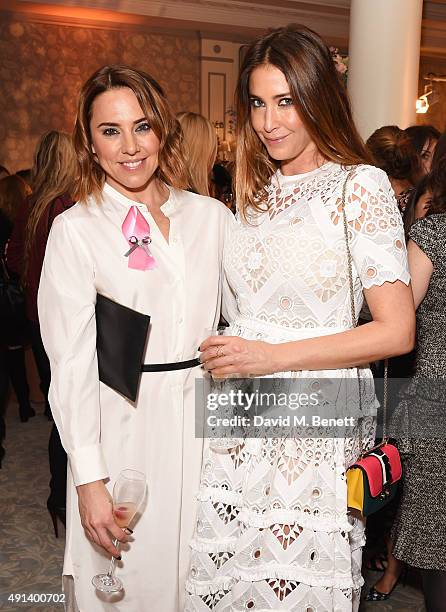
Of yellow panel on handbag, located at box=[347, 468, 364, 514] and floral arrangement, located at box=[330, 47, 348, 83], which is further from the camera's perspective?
floral arrangement, located at box=[330, 47, 348, 83]

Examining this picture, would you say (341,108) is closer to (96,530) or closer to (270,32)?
(270,32)

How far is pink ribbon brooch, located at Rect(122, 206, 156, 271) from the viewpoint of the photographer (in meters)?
1.82

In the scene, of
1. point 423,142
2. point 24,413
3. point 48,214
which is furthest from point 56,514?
point 423,142

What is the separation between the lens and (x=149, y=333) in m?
1.83

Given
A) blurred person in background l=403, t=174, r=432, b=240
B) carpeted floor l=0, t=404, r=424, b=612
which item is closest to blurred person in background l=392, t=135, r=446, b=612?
blurred person in background l=403, t=174, r=432, b=240

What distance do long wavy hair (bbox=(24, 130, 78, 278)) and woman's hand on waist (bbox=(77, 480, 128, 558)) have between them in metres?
2.42

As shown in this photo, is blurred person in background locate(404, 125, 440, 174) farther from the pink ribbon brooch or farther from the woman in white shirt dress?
the pink ribbon brooch

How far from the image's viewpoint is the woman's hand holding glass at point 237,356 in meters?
1.63

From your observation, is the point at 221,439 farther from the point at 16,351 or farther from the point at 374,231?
the point at 16,351

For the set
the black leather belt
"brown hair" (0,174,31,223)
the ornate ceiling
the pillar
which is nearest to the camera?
the black leather belt

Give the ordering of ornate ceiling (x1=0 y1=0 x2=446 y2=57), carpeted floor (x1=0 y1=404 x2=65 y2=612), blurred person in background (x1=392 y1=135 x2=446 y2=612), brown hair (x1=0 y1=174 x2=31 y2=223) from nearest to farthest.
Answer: blurred person in background (x1=392 y1=135 x2=446 y2=612) → carpeted floor (x1=0 y1=404 x2=65 y2=612) → brown hair (x1=0 y1=174 x2=31 y2=223) → ornate ceiling (x1=0 y1=0 x2=446 y2=57)

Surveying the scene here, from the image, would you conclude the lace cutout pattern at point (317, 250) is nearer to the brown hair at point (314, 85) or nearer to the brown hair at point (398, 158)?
the brown hair at point (314, 85)

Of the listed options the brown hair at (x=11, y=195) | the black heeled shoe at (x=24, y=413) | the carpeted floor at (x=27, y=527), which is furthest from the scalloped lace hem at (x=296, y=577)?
the brown hair at (x=11, y=195)

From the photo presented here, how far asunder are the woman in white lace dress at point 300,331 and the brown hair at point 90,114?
0.77 feet
